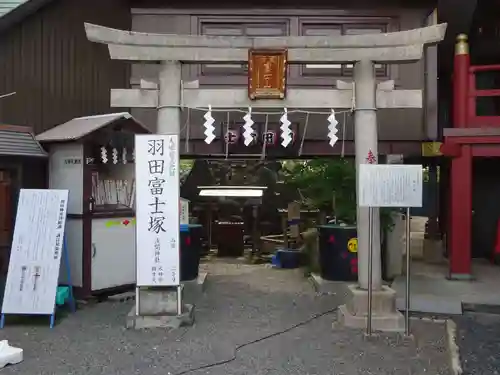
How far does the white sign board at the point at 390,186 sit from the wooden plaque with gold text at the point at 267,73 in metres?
1.73

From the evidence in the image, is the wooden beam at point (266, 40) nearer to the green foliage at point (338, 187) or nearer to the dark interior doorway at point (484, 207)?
the green foliage at point (338, 187)

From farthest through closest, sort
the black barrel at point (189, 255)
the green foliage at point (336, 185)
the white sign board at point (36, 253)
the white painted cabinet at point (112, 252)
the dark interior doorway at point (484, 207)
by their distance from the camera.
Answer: the dark interior doorway at point (484, 207) < the green foliage at point (336, 185) < the black barrel at point (189, 255) < the white painted cabinet at point (112, 252) < the white sign board at point (36, 253)

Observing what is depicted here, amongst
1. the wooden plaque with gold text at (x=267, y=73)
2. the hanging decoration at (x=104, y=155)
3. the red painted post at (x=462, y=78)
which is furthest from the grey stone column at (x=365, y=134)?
the hanging decoration at (x=104, y=155)

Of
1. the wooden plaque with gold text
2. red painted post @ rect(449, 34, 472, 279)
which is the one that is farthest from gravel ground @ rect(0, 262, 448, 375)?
the wooden plaque with gold text

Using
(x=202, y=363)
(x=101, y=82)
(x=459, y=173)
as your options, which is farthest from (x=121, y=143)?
(x=459, y=173)

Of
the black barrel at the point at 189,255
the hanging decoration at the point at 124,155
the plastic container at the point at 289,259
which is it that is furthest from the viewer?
the plastic container at the point at 289,259

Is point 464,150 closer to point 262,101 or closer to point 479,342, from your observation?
point 479,342

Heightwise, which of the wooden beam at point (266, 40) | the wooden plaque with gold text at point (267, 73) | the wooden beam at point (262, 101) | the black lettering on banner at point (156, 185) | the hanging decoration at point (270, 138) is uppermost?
the wooden beam at point (266, 40)

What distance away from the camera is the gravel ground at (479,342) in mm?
6152

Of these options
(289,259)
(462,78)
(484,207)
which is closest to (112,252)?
(289,259)

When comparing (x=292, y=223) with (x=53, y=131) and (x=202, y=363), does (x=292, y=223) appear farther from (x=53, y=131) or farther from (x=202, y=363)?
(x=202, y=363)

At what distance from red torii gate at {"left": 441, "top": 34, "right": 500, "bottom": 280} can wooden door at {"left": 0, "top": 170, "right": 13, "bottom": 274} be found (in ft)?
25.3

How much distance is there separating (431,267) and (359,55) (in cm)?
640

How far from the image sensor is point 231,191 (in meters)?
17.4
